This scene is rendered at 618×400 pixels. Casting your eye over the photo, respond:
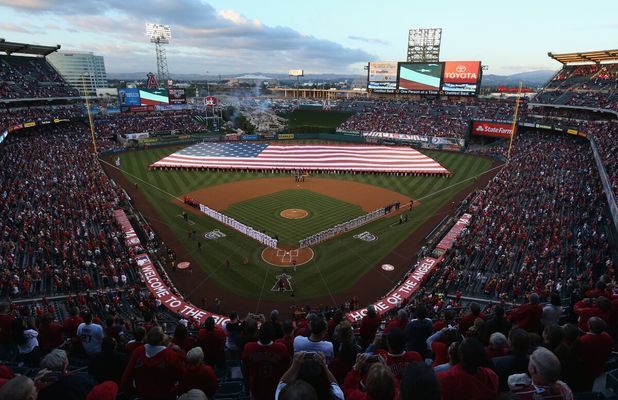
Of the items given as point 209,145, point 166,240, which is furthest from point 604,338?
point 209,145

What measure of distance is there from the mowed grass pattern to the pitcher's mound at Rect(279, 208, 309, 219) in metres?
0.42

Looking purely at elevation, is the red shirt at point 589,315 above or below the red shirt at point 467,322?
above

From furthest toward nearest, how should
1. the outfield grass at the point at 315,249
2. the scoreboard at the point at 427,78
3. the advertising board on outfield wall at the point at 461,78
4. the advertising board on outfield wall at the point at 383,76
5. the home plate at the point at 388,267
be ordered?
1. the advertising board on outfield wall at the point at 383,76
2. the scoreboard at the point at 427,78
3. the advertising board on outfield wall at the point at 461,78
4. the home plate at the point at 388,267
5. the outfield grass at the point at 315,249

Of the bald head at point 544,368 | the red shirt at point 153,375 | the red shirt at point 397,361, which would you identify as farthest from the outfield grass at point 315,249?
the bald head at point 544,368

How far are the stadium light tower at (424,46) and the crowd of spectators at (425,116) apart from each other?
12.3m

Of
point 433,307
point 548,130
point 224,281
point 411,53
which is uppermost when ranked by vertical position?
point 411,53

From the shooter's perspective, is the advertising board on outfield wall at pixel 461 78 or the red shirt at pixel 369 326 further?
the advertising board on outfield wall at pixel 461 78

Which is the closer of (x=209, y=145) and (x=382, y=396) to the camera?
(x=382, y=396)

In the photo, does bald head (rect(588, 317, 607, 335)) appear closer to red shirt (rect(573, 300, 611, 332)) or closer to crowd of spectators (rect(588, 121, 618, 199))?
red shirt (rect(573, 300, 611, 332))

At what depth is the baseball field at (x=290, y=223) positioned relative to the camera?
2239cm

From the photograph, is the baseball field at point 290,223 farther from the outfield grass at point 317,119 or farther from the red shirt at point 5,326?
the outfield grass at point 317,119

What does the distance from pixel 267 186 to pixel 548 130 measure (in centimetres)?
4563

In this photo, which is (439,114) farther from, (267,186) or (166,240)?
(166,240)

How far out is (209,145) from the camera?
62.9 meters
